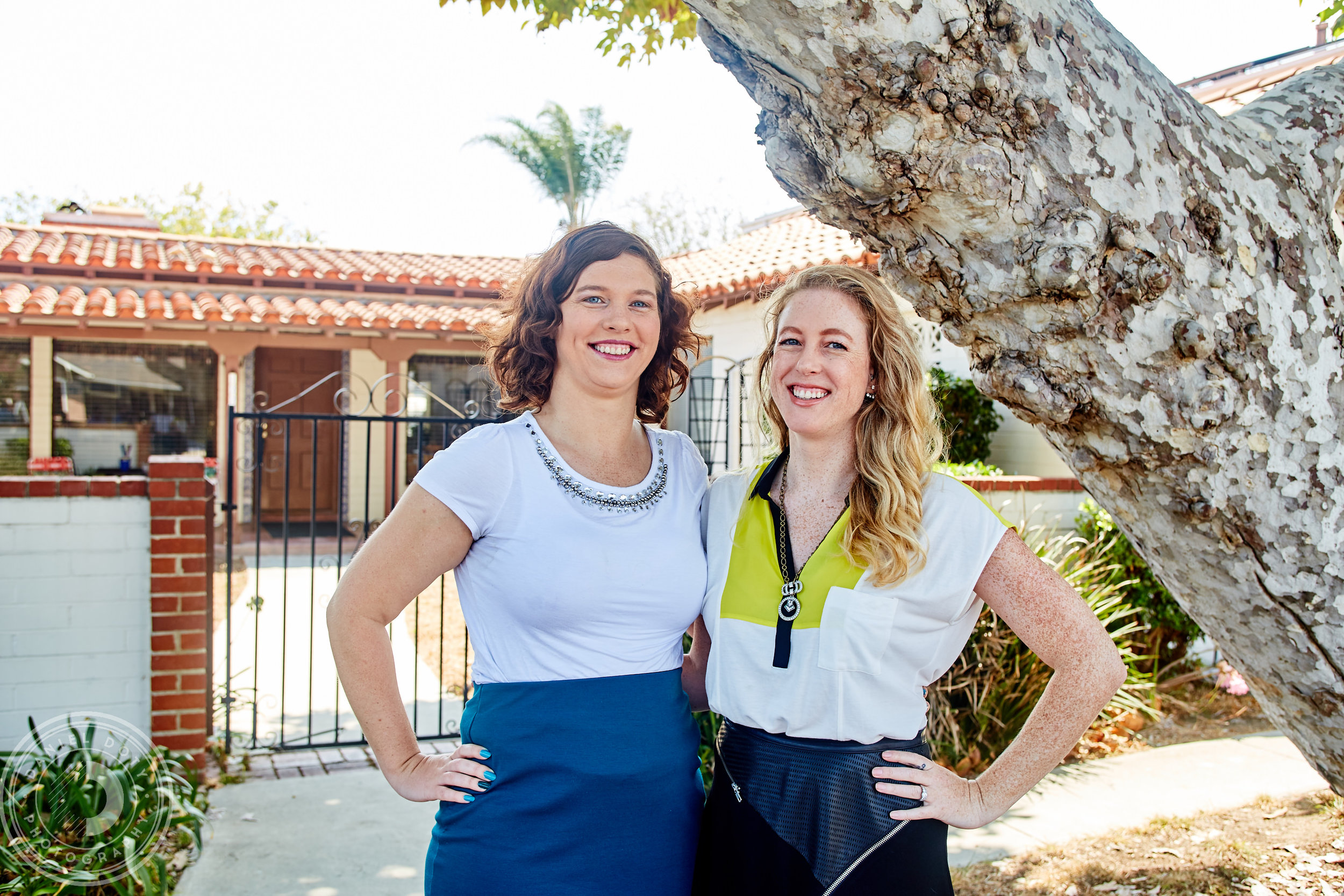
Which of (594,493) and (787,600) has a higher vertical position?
(594,493)

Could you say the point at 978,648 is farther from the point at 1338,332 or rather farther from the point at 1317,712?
the point at 1338,332

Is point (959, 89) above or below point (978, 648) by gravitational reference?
above

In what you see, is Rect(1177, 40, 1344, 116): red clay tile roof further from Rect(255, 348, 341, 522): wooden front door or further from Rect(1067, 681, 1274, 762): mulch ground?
Rect(255, 348, 341, 522): wooden front door

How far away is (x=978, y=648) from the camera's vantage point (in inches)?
194

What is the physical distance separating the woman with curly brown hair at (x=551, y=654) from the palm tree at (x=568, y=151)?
60.9ft

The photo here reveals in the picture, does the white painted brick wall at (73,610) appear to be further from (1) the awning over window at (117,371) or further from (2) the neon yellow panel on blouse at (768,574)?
(1) the awning over window at (117,371)

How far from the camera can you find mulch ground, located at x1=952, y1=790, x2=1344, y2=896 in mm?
3533

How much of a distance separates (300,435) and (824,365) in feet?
44.8

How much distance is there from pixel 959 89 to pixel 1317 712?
1.41m

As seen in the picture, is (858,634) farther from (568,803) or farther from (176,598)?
(176,598)

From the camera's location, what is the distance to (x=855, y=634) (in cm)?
192

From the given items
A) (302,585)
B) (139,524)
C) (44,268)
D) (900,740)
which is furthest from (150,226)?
(900,740)

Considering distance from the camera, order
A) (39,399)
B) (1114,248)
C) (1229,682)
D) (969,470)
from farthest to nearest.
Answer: (39,399)
(969,470)
(1229,682)
(1114,248)
